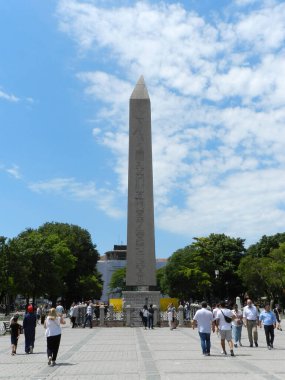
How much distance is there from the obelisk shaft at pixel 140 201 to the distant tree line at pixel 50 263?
21.4 meters

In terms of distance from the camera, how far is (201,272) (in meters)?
71.3

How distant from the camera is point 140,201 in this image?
3438cm

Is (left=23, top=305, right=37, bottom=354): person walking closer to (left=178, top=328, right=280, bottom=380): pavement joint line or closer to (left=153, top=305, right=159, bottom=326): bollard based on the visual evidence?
(left=178, top=328, right=280, bottom=380): pavement joint line

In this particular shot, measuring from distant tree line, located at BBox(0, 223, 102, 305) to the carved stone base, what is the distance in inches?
782

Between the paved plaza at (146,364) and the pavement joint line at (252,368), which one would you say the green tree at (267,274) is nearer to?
the paved plaza at (146,364)

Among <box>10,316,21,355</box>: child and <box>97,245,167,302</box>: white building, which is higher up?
<box>97,245,167,302</box>: white building

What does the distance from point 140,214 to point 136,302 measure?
5710 millimetres

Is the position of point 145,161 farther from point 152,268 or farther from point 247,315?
point 247,315

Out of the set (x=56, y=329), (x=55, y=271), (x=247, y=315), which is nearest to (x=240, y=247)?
(x=55, y=271)

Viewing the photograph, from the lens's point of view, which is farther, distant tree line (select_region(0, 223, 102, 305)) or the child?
distant tree line (select_region(0, 223, 102, 305))

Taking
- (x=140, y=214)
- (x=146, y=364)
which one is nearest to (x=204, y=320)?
(x=146, y=364)

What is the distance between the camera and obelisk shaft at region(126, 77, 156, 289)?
3378 cm

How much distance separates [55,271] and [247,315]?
42.9m

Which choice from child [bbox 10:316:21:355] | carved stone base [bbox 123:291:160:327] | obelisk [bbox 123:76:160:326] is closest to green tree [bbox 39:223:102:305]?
carved stone base [bbox 123:291:160:327]
